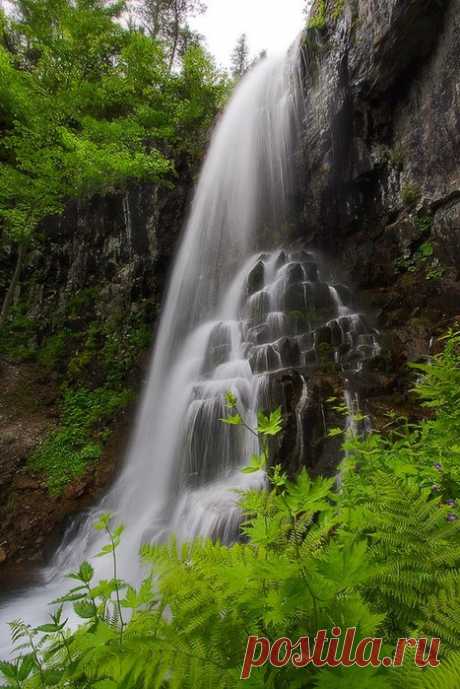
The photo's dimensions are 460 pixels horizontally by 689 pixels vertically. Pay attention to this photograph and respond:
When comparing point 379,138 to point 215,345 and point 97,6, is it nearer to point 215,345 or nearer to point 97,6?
point 215,345

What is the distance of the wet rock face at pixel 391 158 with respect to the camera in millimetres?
7109

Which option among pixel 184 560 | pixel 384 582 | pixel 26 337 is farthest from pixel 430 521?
pixel 26 337

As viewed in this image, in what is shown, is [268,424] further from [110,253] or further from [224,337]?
[110,253]

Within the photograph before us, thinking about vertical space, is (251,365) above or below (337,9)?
below

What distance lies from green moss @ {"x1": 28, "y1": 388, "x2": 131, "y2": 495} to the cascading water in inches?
38.4

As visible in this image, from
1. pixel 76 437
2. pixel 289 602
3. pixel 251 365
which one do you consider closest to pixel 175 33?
pixel 76 437

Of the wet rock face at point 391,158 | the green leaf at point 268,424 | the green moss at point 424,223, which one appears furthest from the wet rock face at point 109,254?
the green leaf at point 268,424

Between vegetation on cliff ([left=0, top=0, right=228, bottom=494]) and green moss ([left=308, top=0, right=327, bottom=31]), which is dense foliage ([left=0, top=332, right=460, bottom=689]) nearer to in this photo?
vegetation on cliff ([left=0, top=0, right=228, bottom=494])

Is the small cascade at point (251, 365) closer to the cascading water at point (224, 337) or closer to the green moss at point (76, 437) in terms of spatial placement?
the cascading water at point (224, 337)

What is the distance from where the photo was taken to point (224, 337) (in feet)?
26.9

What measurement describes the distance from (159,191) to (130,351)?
19.5 ft

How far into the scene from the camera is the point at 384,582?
1.01 m

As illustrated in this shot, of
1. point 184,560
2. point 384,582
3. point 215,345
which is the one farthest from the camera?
point 215,345

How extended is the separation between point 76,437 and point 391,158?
407 inches
